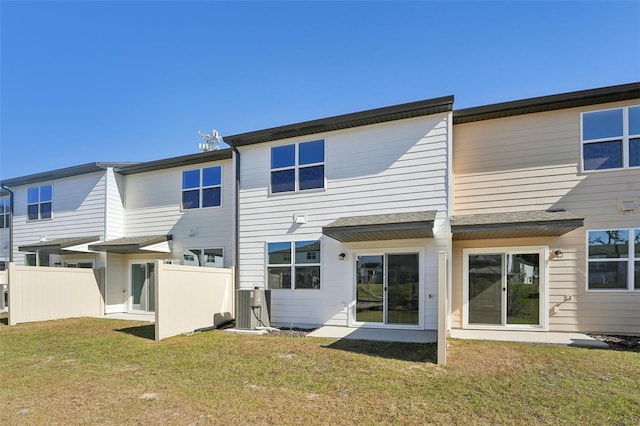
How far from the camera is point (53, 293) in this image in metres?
11.5

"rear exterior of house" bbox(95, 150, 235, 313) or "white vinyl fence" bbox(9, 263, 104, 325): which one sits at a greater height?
"rear exterior of house" bbox(95, 150, 235, 313)

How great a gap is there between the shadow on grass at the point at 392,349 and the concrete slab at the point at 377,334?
330mm

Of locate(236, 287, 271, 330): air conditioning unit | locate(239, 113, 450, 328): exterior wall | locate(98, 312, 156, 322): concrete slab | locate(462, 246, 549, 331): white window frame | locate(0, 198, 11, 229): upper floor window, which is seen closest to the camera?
locate(462, 246, 549, 331): white window frame

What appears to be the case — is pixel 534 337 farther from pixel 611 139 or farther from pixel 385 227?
pixel 611 139

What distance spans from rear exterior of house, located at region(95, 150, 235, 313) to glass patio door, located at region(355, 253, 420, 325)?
4692mm

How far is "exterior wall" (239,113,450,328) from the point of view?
27.4 feet

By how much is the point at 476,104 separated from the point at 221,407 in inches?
338

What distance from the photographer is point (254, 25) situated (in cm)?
1034

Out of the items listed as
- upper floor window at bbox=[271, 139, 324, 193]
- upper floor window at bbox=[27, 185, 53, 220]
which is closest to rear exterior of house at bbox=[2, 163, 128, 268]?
upper floor window at bbox=[27, 185, 53, 220]

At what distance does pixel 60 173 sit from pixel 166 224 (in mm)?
5462

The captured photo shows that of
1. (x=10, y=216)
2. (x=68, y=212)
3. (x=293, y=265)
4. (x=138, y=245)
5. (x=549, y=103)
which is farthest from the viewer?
(x=10, y=216)

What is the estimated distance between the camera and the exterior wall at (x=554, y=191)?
309 inches

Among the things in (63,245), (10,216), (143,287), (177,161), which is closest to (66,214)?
(63,245)

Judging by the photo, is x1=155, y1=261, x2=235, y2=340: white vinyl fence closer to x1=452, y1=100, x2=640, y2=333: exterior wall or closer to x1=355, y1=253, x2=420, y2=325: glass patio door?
x1=355, y1=253, x2=420, y2=325: glass patio door
